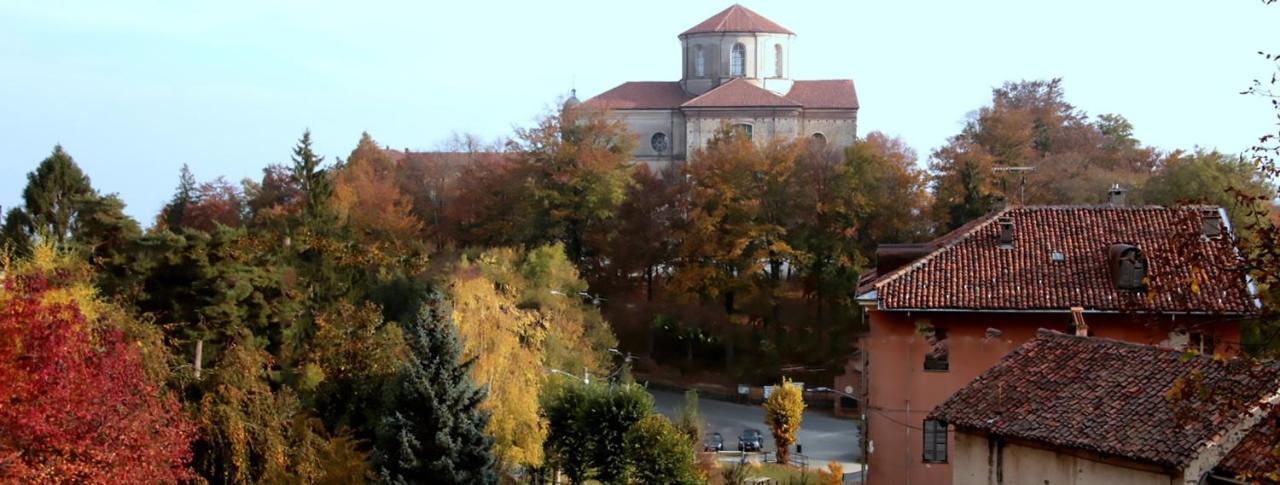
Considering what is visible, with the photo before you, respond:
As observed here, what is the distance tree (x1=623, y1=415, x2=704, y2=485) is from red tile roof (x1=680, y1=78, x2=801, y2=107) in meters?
49.6

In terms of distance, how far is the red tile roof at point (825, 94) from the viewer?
84875 mm

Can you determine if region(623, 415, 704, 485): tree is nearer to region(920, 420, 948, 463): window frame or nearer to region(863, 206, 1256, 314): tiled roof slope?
region(863, 206, 1256, 314): tiled roof slope

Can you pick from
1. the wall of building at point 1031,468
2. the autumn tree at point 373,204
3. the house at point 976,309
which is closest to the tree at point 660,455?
the house at point 976,309

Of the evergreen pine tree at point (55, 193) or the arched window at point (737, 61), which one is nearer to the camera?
→ the evergreen pine tree at point (55, 193)

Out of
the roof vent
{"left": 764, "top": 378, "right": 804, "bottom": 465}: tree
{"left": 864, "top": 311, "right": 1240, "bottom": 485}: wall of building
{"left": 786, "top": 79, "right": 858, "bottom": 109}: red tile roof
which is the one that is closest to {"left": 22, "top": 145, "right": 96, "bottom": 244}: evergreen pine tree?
{"left": 764, "top": 378, "right": 804, "bottom": 465}: tree

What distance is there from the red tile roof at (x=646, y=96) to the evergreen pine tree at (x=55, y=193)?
108ft

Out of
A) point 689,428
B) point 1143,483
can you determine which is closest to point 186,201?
point 689,428

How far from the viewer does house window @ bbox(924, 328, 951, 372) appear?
2722 cm

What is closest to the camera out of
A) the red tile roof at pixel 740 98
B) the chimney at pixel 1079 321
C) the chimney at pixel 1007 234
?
the chimney at pixel 1079 321

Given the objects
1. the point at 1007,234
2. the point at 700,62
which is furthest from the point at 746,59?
Result: the point at 1007,234

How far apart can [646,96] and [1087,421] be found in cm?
7016

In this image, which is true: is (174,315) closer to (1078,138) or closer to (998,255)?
(998,255)

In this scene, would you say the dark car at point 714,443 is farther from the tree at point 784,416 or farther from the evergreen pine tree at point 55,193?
the evergreen pine tree at point 55,193

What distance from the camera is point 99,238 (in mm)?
48500
